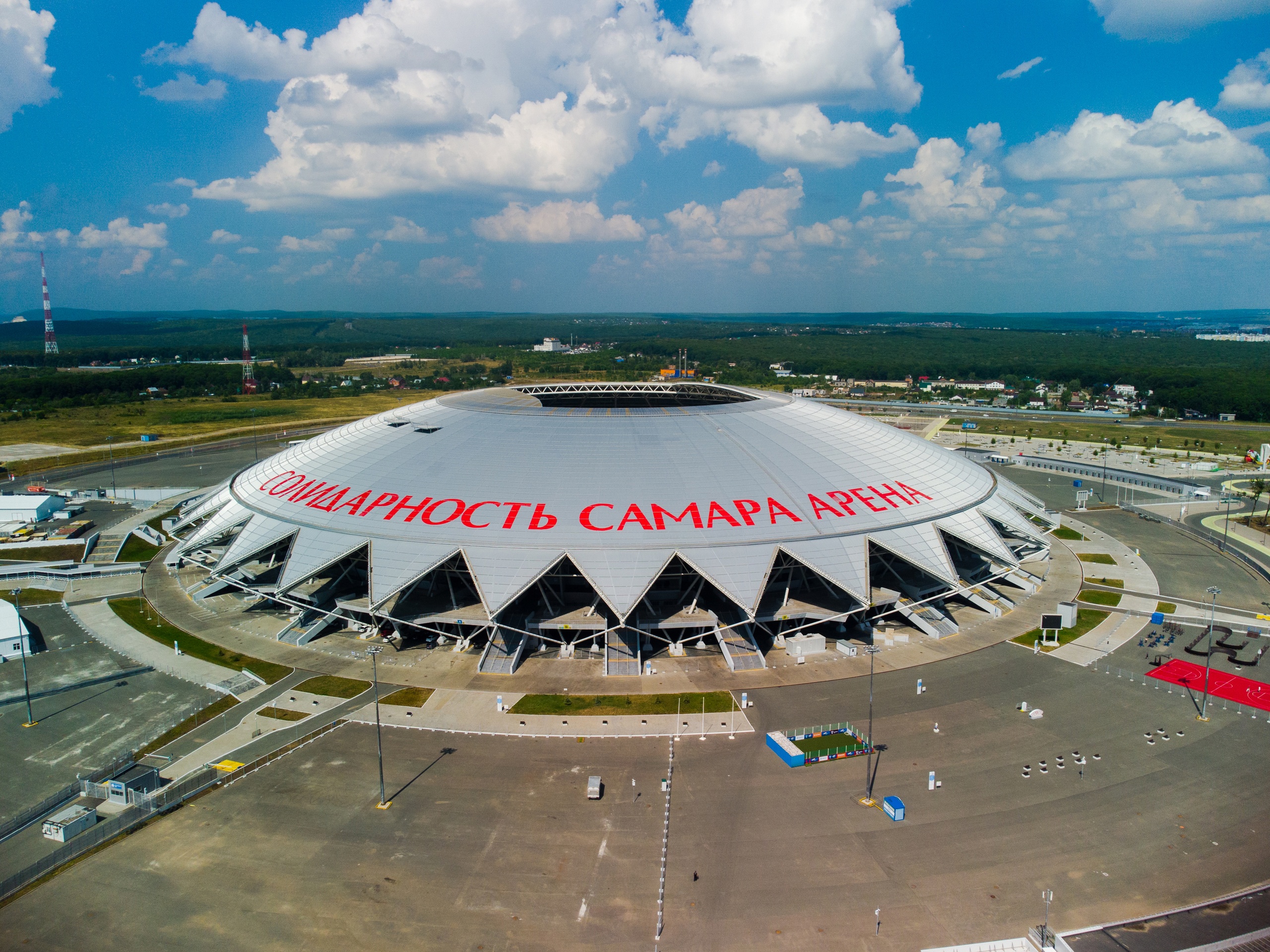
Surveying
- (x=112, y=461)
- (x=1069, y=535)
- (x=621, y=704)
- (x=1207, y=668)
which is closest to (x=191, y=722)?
(x=621, y=704)

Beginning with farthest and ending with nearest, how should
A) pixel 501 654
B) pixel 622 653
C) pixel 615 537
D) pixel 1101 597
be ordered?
pixel 1101 597, pixel 615 537, pixel 501 654, pixel 622 653

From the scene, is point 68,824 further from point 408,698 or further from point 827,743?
point 827,743

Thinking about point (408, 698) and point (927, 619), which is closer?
point (408, 698)

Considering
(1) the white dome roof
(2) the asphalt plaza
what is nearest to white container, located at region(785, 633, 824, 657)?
(1) the white dome roof

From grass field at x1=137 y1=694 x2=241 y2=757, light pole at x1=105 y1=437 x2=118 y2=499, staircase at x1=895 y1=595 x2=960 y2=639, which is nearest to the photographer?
grass field at x1=137 y1=694 x2=241 y2=757

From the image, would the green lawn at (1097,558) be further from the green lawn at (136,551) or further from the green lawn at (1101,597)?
the green lawn at (136,551)

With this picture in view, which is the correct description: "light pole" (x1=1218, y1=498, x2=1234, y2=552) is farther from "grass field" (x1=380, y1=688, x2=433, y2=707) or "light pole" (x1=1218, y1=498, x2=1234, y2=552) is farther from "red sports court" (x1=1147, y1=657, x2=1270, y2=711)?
"grass field" (x1=380, y1=688, x2=433, y2=707)

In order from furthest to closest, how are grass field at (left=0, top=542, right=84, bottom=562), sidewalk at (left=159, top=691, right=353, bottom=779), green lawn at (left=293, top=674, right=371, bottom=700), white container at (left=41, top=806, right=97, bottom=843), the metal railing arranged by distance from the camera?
grass field at (left=0, top=542, right=84, bottom=562)
the metal railing
green lawn at (left=293, top=674, right=371, bottom=700)
sidewalk at (left=159, top=691, right=353, bottom=779)
white container at (left=41, top=806, right=97, bottom=843)
